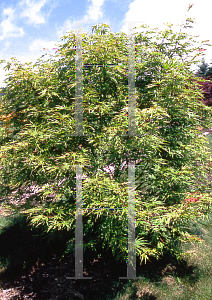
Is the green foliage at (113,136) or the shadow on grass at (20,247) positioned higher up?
the green foliage at (113,136)

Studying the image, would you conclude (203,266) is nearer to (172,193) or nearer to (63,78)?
(172,193)

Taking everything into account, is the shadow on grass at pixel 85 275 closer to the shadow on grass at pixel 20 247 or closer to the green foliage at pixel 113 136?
the shadow on grass at pixel 20 247

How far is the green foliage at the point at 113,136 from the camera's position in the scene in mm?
3812

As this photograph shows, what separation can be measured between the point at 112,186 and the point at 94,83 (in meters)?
1.84

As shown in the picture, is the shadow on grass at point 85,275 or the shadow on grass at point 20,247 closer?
the shadow on grass at point 85,275

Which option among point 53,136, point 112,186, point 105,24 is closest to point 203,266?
point 112,186

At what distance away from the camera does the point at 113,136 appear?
367cm

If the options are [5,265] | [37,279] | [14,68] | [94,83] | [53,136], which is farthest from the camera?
[5,265]

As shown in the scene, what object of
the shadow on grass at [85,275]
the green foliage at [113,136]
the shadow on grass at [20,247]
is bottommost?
the shadow on grass at [85,275]

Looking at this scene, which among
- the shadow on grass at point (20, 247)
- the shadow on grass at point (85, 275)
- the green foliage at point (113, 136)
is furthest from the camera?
the shadow on grass at point (20, 247)

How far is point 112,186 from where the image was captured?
373 cm

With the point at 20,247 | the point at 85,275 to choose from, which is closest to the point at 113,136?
the point at 85,275

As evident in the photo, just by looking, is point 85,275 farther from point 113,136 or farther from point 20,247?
point 113,136

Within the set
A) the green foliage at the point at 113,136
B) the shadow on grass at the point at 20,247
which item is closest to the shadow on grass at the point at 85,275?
the shadow on grass at the point at 20,247
